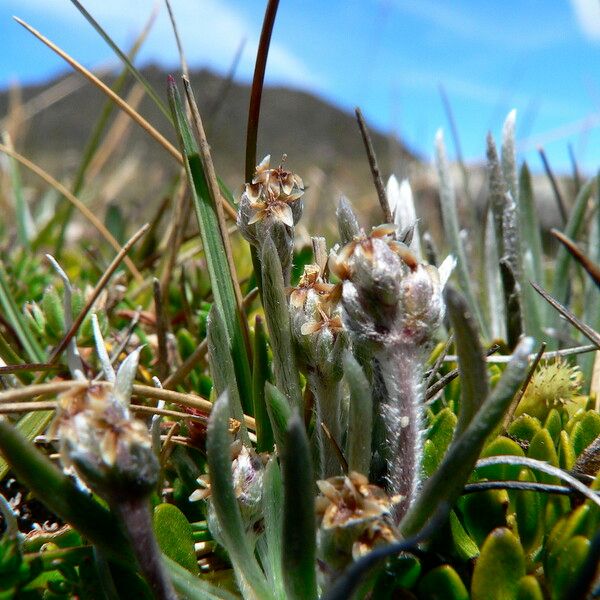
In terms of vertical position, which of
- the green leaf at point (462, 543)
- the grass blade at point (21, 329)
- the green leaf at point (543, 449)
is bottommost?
the grass blade at point (21, 329)

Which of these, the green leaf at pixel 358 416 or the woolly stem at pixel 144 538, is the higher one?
the green leaf at pixel 358 416

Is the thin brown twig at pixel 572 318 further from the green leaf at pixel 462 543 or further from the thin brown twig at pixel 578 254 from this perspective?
the green leaf at pixel 462 543

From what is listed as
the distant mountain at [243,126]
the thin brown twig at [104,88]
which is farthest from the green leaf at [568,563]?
the distant mountain at [243,126]

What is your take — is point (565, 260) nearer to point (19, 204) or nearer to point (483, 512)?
point (483, 512)

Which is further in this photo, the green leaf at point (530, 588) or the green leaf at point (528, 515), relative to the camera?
the green leaf at point (528, 515)

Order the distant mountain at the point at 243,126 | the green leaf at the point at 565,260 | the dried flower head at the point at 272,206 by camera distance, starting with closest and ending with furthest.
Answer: the dried flower head at the point at 272,206
the green leaf at the point at 565,260
the distant mountain at the point at 243,126

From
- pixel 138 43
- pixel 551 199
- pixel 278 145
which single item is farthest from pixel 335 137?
pixel 138 43

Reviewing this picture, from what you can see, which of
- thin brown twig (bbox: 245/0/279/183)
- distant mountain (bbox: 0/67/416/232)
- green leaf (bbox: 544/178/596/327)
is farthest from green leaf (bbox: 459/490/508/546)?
distant mountain (bbox: 0/67/416/232)
